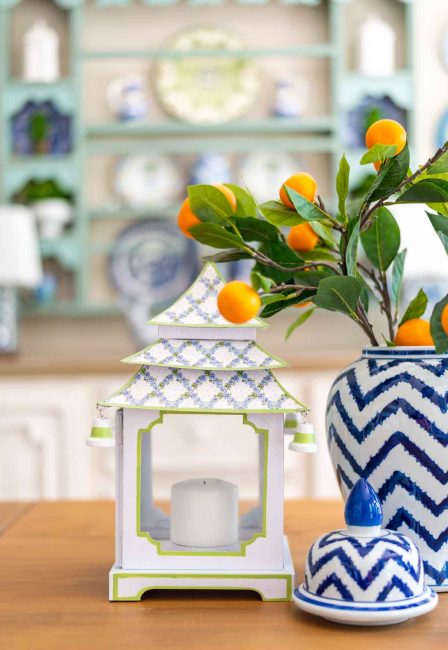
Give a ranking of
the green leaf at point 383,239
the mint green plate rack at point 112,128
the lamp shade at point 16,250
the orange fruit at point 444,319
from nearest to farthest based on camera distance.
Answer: the orange fruit at point 444,319
the green leaf at point 383,239
the lamp shade at point 16,250
the mint green plate rack at point 112,128

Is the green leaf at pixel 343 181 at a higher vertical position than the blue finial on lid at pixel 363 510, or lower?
higher

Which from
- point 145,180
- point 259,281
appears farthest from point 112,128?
point 259,281

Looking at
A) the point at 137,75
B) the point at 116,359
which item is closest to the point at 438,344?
the point at 116,359

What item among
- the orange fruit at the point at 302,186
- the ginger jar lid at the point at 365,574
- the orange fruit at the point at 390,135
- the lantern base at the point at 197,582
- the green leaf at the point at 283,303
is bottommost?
the lantern base at the point at 197,582

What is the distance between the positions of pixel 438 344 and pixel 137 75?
9.28 feet

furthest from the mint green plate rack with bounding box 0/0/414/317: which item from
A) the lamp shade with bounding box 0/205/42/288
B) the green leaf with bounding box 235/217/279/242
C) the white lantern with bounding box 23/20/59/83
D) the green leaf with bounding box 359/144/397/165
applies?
the green leaf with bounding box 359/144/397/165

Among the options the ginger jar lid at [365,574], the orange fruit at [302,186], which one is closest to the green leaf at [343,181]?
the orange fruit at [302,186]

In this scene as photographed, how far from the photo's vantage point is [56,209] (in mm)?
3176

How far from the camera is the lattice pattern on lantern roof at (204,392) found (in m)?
0.80

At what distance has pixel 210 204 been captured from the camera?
0.80m

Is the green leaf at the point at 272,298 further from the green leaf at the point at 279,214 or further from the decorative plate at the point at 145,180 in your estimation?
the decorative plate at the point at 145,180

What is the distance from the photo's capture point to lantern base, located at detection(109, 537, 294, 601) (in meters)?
0.80

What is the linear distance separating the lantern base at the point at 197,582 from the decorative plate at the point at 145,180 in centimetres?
258

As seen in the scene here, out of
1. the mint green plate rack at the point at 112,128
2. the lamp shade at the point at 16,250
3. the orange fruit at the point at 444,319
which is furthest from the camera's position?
the mint green plate rack at the point at 112,128
